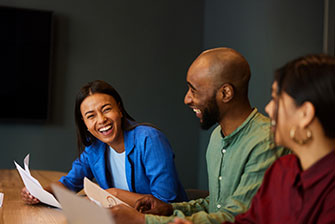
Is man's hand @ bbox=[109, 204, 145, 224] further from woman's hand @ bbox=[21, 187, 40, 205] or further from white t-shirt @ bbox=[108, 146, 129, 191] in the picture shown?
white t-shirt @ bbox=[108, 146, 129, 191]

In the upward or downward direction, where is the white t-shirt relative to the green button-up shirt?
downward

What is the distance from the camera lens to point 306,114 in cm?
94

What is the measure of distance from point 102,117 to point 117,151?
0.67 ft

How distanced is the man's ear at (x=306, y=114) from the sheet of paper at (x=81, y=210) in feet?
1.50

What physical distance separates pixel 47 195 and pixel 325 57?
1.17m

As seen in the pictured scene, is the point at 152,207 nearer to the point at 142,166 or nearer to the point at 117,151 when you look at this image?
the point at 142,166

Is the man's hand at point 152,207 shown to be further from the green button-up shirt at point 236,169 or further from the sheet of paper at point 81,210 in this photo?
the sheet of paper at point 81,210

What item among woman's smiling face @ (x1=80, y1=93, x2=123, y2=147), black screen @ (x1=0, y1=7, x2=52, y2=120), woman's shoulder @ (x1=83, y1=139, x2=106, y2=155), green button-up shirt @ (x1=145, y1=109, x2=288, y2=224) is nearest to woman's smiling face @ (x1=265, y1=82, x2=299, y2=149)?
green button-up shirt @ (x1=145, y1=109, x2=288, y2=224)

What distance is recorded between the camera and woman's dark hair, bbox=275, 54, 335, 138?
3.04 ft

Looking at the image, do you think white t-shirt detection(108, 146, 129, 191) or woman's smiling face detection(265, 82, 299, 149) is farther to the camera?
white t-shirt detection(108, 146, 129, 191)

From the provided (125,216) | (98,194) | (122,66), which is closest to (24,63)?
(122,66)

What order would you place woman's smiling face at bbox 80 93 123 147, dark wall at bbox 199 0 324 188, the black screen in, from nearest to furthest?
1. woman's smiling face at bbox 80 93 123 147
2. dark wall at bbox 199 0 324 188
3. the black screen

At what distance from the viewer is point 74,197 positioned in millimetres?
875

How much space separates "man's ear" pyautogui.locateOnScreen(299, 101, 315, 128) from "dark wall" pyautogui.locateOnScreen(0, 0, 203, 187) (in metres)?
Answer: 3.47
